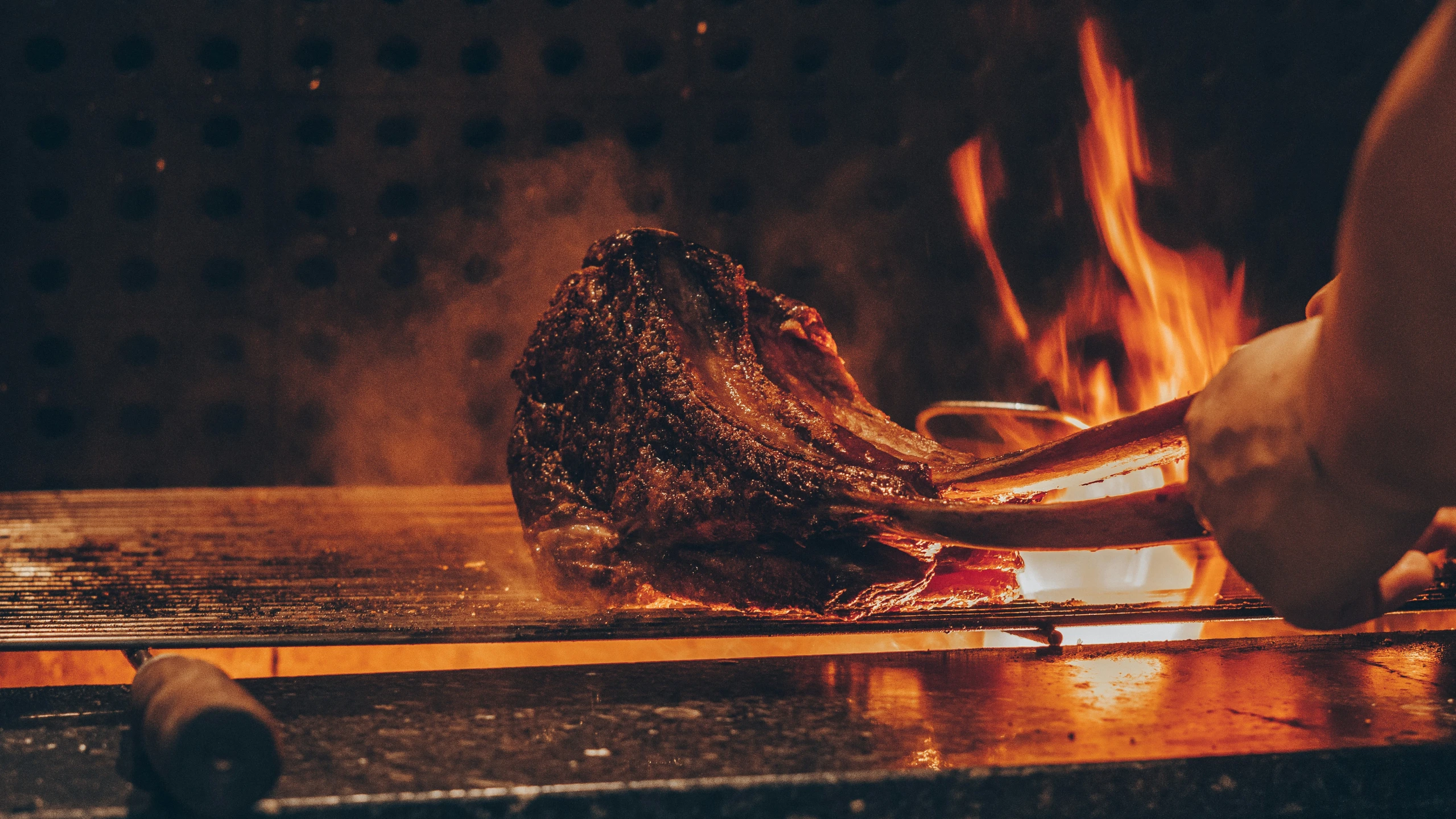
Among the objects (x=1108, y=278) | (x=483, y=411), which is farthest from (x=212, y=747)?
(x=1108, y=278)

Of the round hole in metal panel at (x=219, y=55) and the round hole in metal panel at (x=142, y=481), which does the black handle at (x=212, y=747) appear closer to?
the round hole in metal panel at (x=142, y=481)

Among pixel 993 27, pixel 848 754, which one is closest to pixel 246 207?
pixel 993 27

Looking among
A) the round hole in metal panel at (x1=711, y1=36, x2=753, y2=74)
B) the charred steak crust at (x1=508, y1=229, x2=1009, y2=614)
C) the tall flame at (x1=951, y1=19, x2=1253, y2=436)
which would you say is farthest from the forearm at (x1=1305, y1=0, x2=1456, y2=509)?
the round hole in metal panel at (x1=711, y1=36, x2=753, y2=74)

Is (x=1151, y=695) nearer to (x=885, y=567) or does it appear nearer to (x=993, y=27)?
(x=885, y=567)

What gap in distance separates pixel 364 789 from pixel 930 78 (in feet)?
12.2

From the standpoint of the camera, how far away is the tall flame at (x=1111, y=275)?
411cm

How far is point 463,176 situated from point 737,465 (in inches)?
104

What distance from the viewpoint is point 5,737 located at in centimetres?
129

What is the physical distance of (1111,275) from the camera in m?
4.30

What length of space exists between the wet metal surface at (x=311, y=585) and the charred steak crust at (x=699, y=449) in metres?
0.09

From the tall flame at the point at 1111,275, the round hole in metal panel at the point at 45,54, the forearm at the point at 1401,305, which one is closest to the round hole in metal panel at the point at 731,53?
the tall flame at the point at 1111,275

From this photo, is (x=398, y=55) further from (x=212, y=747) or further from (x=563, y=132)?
(x=212, y=747)

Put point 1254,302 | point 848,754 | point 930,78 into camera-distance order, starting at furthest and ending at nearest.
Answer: point 1254,302, point 930,78, point 848,754

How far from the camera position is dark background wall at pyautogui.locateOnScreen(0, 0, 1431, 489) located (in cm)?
379
